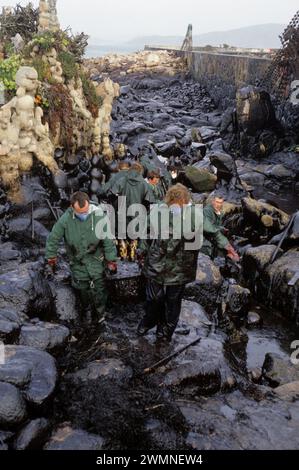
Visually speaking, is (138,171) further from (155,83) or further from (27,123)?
(155,83)

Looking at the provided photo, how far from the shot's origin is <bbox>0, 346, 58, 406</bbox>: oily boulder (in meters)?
4.01

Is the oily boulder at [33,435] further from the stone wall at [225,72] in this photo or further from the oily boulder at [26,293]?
the stone wall at [225,72]

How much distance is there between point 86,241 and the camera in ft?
18.1

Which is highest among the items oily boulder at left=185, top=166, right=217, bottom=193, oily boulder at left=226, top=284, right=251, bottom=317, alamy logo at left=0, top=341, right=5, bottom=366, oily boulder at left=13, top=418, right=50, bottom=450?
alamy logo at left=0, top=341, right=5, bottom=366

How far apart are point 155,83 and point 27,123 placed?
1141 inches

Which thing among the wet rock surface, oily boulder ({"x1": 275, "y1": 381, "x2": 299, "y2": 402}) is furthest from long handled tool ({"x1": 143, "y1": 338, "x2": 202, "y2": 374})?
oily boulder ({"x1": 275, "y1": 381, "x2": 299, "y2": 402})

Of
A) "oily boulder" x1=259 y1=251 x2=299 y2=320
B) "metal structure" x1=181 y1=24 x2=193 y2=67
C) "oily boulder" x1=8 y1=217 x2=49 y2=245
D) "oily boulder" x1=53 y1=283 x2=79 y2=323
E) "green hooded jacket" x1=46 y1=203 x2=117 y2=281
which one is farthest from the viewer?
"metal structure" x1=181 y1=24 x2=193 y2=67

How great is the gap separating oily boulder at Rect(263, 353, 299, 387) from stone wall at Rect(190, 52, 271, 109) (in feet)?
56.5

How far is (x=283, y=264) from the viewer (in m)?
7.96

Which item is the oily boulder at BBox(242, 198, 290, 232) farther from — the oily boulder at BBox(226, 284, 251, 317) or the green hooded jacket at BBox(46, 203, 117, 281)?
the green hooded jacket at BBox(46, 203, 117, 281)

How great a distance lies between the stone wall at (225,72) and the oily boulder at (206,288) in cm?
1530

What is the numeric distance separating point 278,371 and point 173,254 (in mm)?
2414

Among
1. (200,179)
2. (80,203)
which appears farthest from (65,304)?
(200,179)
